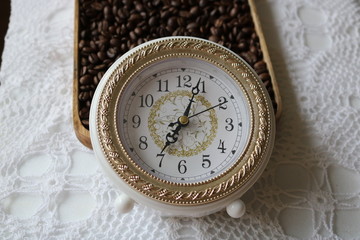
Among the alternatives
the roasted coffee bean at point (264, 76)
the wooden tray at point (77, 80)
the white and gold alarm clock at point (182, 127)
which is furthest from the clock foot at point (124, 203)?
the roasted coffee bean at point (264, 76)

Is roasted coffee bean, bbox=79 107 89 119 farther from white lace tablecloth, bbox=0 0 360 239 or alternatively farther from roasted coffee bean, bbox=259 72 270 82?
roasted coffee bean, bbox=259 72 270 82

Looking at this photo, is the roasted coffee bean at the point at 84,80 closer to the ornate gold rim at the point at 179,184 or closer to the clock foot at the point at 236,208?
the ornate gold rim at the point at 179,184

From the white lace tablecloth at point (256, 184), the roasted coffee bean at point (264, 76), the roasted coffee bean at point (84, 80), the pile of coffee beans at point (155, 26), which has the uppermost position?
the pile of coffee beans at point (155, 26)

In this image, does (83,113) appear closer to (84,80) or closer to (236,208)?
(84,80)

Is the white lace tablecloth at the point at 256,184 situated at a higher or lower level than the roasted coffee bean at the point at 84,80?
lower

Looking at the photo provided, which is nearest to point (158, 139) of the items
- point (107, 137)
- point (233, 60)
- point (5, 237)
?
point (107, 137)

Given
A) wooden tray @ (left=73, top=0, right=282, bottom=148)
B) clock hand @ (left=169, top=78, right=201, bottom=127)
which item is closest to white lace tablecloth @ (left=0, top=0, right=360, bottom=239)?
wooden tray @ (left=73, top=0, right=282, bottom=148)
